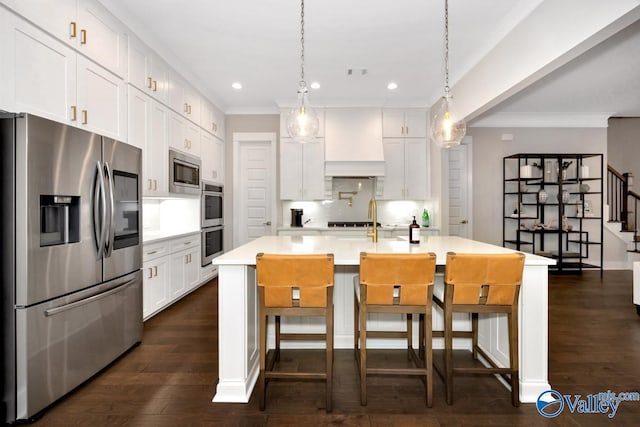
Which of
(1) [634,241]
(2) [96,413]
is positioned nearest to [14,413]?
(2) [96,413]

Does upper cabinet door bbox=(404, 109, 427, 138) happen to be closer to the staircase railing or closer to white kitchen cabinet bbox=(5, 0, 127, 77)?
the staircase railing

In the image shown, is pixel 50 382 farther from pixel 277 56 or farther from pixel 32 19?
pixel 277 56

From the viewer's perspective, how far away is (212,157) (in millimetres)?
5133

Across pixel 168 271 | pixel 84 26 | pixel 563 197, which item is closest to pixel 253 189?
pixel 168 271

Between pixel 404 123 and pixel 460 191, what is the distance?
64.8 inches

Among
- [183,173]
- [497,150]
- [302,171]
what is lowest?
[183,173]

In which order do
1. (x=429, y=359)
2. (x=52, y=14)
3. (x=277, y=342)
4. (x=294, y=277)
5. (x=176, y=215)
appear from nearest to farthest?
(x=294, y=277)
(x=429, y=359)
(x=52, y=14)
(x=277, y=342)
(x=176, y=215)

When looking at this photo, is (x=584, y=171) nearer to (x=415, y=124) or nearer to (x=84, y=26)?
(x=415, y=124)

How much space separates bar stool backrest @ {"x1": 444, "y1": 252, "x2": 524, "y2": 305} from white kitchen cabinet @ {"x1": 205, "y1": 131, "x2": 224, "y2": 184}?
3.98 meters

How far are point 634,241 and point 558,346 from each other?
15.9ft

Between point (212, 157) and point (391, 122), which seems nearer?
point (212, 157)

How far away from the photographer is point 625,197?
604cm

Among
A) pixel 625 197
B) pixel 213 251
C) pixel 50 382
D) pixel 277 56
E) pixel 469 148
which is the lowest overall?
pixel 50 382

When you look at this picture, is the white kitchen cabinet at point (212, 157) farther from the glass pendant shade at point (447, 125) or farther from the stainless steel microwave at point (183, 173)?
the glass pendant shade at point (447, 125)
